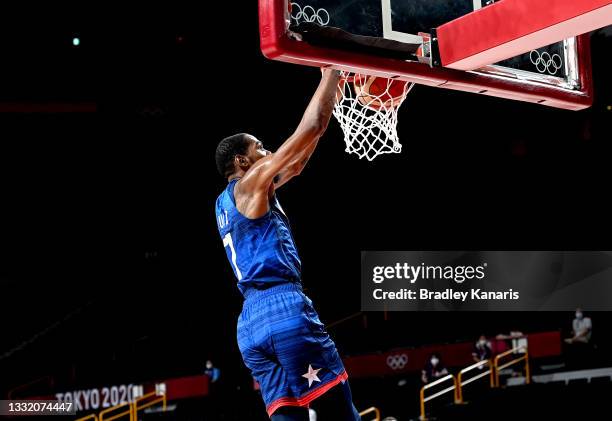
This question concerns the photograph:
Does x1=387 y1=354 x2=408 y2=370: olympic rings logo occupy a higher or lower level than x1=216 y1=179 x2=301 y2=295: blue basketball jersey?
lower

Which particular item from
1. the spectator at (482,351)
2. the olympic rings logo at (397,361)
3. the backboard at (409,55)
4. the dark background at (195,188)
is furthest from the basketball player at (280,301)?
the olympic rings logo at (397,361)

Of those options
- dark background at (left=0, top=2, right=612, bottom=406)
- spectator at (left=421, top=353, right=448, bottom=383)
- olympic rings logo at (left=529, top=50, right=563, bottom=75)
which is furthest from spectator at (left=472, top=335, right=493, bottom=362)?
olympic rings logo at (left=529, top=50, right=563, bottom=75)

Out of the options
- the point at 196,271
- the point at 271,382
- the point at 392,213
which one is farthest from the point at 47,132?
the point at 271,382

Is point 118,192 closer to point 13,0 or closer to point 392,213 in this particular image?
point 13,0

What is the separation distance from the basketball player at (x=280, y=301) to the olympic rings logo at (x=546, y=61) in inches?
49.3

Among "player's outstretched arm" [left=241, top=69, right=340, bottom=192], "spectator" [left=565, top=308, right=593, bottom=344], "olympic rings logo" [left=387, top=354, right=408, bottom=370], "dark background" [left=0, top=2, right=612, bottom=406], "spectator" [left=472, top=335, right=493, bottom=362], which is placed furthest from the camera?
"dark background" [left=0, top=2, right=612, bottom=406]

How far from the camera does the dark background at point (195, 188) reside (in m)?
15.0

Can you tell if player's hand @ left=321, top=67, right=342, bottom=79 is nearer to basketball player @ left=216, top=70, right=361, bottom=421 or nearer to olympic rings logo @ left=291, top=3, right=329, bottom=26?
basketball player @ left=216, top=70, right=361, bottom=421

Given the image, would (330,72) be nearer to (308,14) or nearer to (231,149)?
(308,14)

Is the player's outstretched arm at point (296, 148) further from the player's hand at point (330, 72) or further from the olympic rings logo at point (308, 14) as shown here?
the olympic rings logo at point (308, 14)

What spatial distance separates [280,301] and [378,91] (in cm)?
132

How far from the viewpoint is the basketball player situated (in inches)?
127

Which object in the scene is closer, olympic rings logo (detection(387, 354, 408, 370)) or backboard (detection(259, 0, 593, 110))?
backboard (detection(259, 0, 593, 110))

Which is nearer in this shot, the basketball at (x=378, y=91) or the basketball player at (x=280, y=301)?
the basketball player at (x=280, y=301)
